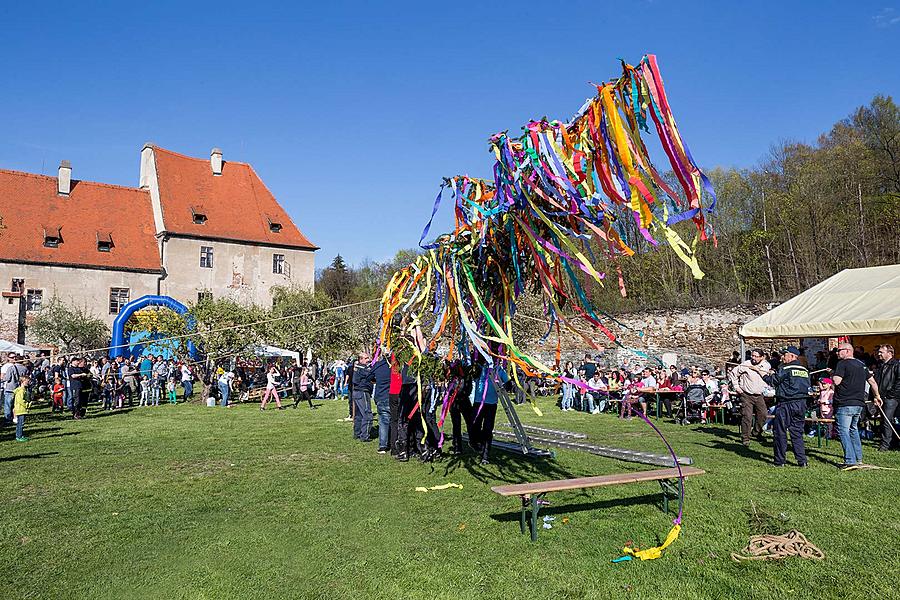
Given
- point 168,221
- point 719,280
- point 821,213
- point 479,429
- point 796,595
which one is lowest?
point 796,595

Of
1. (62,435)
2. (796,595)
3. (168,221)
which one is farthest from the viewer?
(168,221)

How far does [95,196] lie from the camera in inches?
1567

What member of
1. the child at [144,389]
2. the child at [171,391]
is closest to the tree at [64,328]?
the child at [171,391]

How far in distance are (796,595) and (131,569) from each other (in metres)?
5.00

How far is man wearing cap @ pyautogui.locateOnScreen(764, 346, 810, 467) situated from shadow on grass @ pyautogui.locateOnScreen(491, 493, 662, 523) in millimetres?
2911

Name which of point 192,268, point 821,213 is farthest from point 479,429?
point 192,268

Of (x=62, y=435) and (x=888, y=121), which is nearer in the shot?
(x=62, y=435)

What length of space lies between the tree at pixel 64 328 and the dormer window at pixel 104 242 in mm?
3941

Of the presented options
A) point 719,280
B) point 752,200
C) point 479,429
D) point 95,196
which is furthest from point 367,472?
point 95,196

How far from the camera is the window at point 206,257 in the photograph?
1563 inches

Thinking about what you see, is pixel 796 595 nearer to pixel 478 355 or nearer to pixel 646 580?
pixel 646 580

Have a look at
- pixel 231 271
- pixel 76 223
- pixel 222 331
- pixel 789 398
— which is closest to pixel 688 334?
pixel 222 331

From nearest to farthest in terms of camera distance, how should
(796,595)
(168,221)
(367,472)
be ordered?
1. (796,595)
2. (367,472)
3. (168,221)

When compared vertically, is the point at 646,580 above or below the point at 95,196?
below
